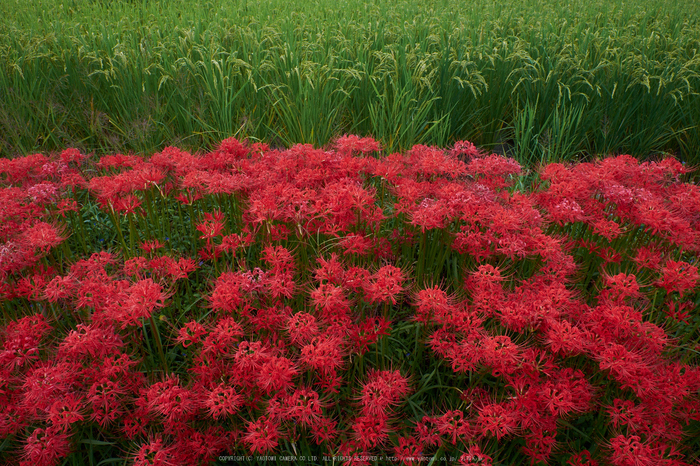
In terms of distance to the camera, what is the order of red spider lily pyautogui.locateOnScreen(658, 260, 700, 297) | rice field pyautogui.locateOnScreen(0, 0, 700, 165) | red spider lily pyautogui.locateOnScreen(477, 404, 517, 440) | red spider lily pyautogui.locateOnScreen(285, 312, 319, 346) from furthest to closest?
rice field pyautogui.locateOnScreen(0, 0, 700, 165), red spider lily pyautogui.locateOnScreen(658, 260, 700, 297), red spider lily pyautogui.locateOnScreen(285, 312, 319, 346), red spider lily pyautogui.locateOnScreen(477, 404, 517, 440)

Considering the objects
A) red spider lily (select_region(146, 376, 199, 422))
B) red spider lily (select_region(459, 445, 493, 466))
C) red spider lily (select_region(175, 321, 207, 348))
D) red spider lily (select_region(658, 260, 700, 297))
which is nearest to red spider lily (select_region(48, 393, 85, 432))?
red spider lily (select_region(146, 376, 199, 422))

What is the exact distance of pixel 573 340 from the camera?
5.00 feet

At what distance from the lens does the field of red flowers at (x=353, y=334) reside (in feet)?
5.06

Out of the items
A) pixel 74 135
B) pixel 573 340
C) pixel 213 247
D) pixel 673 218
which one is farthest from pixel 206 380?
pixel 74 135

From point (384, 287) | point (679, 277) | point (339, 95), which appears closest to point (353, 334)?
point (384, 287)

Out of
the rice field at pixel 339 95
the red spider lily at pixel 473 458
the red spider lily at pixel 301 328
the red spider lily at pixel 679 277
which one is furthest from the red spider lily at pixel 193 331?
the rice field at pixel 339 95

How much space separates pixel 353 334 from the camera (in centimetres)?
177

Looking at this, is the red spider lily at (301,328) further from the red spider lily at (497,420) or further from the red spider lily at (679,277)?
the red spider lily at (679,277)

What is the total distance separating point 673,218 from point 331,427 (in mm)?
1838

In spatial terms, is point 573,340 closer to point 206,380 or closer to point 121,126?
point 206,380

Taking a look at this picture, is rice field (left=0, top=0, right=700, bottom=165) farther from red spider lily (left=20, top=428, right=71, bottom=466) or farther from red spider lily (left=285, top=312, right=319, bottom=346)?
red spider lily (left=20, top=428, right=71, bottom=466)

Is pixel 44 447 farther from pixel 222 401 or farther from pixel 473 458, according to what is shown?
pixel 473 458

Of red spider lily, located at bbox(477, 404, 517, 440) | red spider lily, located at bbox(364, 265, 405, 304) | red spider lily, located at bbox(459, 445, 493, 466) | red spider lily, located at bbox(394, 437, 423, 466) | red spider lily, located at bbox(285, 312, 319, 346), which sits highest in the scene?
red spider lily, located at bbox(364, 265, 405, 304)

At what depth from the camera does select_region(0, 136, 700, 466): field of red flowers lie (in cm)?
154
